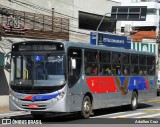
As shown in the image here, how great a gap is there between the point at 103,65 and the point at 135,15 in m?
30.5

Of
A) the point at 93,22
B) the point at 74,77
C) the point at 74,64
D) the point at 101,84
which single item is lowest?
the point at 101,84

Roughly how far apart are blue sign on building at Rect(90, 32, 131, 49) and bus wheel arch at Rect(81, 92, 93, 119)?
57.5 ft

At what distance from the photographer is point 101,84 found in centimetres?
1917

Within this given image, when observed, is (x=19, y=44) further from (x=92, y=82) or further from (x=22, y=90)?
(x=92, y=82)

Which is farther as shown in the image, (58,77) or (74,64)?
(74,64)

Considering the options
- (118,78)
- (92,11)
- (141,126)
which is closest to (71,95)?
(141,126)

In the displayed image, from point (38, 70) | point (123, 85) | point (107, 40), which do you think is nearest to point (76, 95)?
point (38, 70)

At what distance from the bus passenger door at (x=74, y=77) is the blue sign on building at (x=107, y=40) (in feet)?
59.7

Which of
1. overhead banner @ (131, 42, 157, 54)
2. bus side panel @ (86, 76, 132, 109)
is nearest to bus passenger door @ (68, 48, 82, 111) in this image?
bus side panel @ (86, 76, 132, 109)

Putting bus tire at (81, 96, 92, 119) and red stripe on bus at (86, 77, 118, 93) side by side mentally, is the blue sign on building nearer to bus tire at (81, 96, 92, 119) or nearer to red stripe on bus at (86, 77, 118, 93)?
red stripe on bus at (86, 77, 118, 93)

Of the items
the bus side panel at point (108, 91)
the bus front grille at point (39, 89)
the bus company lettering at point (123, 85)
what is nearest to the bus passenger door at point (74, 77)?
the bus front grille at point (39, 89)

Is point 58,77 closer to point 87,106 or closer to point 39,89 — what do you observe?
point 39,89

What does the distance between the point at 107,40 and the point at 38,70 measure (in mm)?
21947

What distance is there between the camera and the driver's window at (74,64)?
54.2 ft
